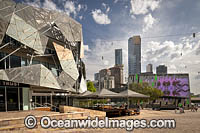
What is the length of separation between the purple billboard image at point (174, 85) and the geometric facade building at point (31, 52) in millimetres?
65573

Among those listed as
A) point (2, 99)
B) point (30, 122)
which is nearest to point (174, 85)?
point (2, 99)

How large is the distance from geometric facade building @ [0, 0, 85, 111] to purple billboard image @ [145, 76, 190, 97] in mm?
65573

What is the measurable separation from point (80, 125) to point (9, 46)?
46.0 feet

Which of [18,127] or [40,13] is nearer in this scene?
[18,127]

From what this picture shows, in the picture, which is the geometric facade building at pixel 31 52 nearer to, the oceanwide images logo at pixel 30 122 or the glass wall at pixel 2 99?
the glass wall at pixel 2 99

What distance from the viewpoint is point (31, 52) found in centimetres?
2139

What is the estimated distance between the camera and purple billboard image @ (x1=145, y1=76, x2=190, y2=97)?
252ft

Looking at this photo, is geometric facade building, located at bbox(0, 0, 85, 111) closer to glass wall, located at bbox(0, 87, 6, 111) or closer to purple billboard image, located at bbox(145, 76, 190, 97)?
glass wall, located at bbox(0, 87, 6, 111)

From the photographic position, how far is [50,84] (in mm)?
20500

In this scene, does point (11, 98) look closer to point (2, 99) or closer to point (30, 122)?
point (2, 99)

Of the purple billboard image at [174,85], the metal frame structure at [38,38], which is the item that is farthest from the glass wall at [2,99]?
the purple billboard image at [174,85]

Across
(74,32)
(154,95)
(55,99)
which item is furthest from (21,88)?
(154,95)

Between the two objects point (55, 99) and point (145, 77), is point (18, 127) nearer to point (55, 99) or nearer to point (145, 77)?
A: point (55, 99)

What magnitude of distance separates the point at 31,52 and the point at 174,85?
7539cm
